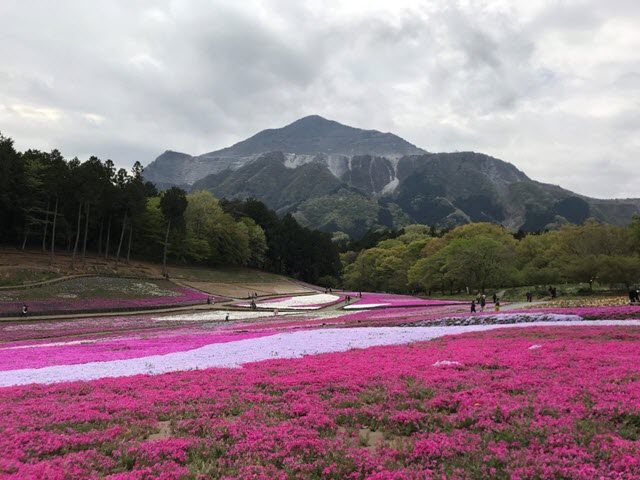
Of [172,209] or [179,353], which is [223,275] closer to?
[172,209]

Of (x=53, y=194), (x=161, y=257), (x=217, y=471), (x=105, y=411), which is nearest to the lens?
(x=217, y=471)

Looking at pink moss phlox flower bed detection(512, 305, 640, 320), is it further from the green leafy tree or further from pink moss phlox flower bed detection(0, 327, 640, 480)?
the green leafy tree

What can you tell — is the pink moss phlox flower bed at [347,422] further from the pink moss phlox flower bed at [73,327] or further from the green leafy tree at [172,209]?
the green leafy tree at [172,209]

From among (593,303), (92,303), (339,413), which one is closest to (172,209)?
(92,303)

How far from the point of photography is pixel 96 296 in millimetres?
56344

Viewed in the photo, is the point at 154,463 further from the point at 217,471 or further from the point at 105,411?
the point at 105,411

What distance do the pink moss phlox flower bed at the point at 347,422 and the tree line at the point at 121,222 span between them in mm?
64775

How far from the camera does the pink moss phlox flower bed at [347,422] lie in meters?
7.15

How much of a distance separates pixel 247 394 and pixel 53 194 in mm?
73663

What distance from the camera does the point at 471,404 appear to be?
1014 centimetres

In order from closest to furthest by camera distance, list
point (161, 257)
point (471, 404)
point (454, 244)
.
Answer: point (471, 404) → point (454, 244) → point (161, 257)

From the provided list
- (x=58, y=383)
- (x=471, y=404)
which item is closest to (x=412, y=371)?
(x=471, y=404)

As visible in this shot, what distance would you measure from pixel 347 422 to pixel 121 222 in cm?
9049

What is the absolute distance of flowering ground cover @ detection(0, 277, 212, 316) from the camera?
48.0 meters
